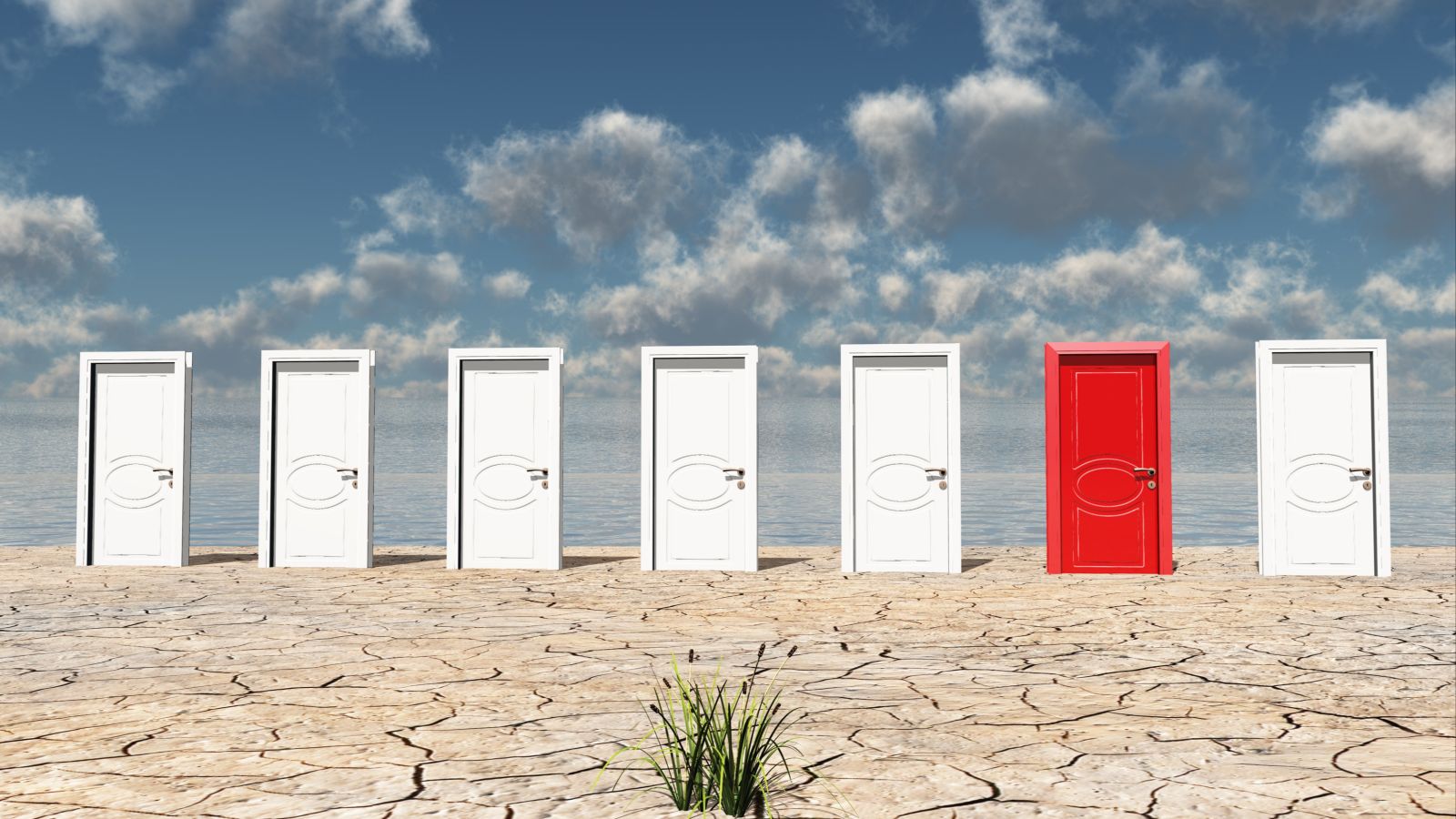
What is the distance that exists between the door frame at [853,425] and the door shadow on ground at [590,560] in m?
2.75

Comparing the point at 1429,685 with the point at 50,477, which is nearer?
the point at 1429,685

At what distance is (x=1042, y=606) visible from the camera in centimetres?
947

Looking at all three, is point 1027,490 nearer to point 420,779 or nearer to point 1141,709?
point 1141,709

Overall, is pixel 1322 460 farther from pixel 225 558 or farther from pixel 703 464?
pixel 225 558

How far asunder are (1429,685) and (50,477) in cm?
3410

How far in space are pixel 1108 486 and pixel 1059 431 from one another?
2.44 ft

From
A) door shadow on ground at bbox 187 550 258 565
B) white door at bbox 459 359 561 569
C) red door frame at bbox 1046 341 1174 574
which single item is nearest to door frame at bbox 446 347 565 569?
white door at bbox 459 359 561 569

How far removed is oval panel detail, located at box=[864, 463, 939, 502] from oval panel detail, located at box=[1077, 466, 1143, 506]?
151 cm

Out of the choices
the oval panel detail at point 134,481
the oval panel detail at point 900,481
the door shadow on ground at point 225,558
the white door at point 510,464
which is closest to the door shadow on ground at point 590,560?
the white door at point 510,464

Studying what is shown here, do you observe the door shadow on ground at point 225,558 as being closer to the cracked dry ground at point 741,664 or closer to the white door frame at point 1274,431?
the cracked dry ground at point 741,664

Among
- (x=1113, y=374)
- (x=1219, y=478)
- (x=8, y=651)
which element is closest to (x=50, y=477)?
(x=8, y=651)

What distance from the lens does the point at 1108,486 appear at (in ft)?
38.9

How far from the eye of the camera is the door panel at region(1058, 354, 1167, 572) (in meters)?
11.8

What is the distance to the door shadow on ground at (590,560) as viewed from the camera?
1292 cm
